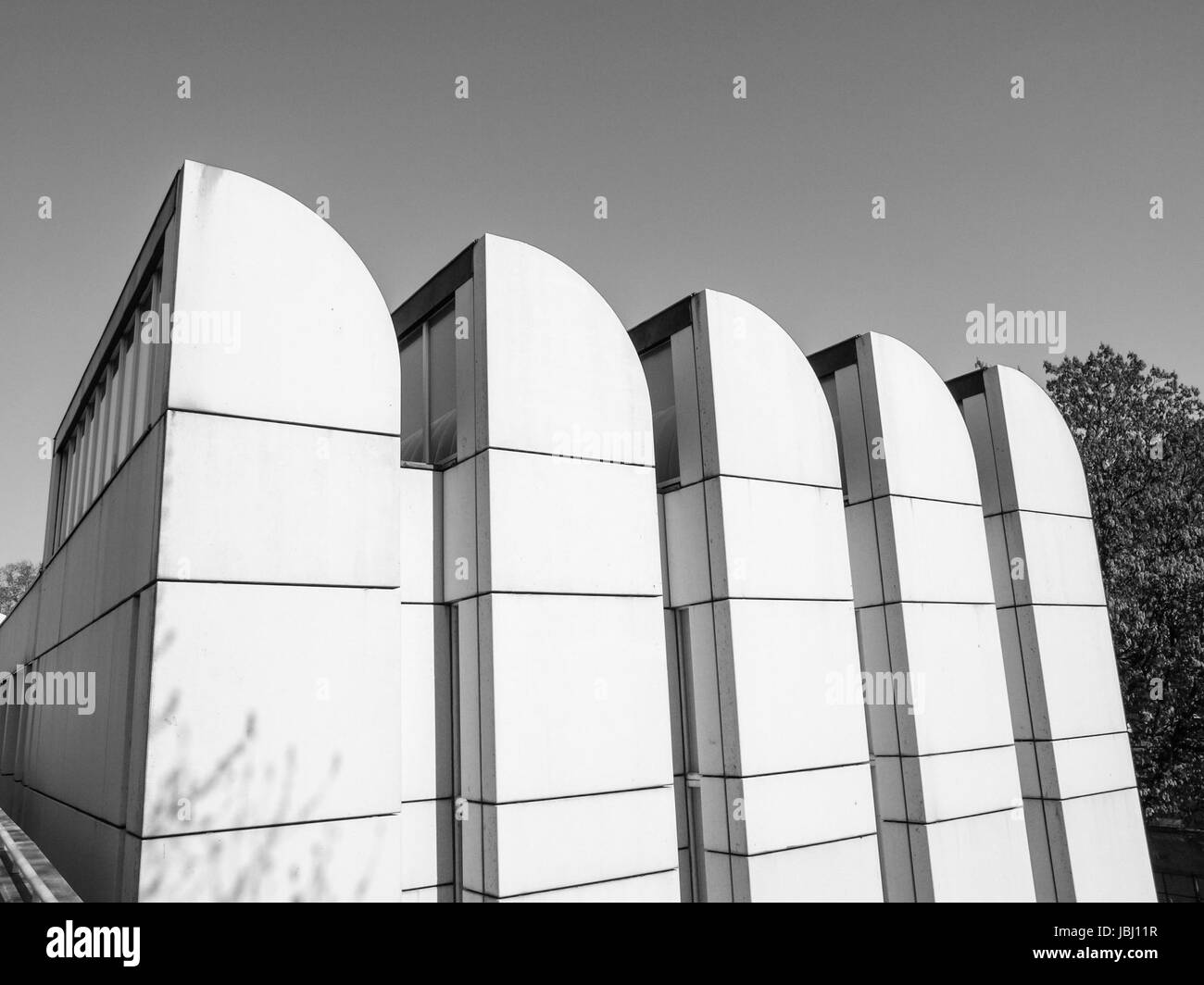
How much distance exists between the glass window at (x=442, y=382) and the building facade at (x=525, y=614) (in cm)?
6

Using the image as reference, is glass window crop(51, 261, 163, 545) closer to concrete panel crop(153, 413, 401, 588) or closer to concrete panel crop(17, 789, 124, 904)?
concrete panel crop(153, 413, 401, 588)

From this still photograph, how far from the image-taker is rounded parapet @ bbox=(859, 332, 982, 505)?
1262 cm

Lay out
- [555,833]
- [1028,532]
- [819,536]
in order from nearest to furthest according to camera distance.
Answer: [555,833] < [819,536] < [1028,532]

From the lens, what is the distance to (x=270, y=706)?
24.2 feet

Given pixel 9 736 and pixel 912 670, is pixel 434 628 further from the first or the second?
pixel 9 736

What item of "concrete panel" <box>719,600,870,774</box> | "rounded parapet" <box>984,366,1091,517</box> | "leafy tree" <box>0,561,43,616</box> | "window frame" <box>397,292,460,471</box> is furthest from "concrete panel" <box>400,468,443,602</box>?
"leafy tree" <box>0,561,43,616</box>

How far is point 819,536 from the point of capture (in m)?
11.2

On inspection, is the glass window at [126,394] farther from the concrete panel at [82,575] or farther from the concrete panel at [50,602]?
the concrete panel at [50,602]

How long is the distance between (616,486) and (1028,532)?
306 inches

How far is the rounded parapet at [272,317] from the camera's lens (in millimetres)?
7773

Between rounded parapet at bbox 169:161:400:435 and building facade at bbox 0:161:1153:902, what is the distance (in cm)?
3

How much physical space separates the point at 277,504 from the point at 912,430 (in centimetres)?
880

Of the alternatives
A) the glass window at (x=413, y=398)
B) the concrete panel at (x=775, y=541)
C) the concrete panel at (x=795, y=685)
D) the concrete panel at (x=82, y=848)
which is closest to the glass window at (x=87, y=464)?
the concrete panel at (x=82, y=848)
